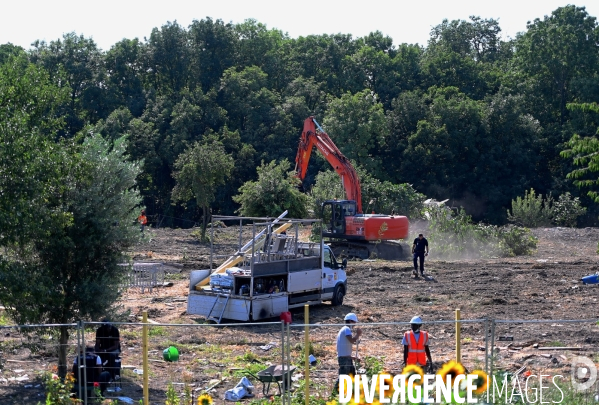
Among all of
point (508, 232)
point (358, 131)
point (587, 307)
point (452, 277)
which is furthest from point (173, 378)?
point (358, 131)

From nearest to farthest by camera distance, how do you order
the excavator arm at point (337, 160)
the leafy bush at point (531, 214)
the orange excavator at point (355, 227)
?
the orange excavator at point (355, 227), the excavator arm at point (337, 160), the leafy bush at point (531, 214)

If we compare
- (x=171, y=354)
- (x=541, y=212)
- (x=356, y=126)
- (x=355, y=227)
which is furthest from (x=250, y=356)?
(x=356, y=126)

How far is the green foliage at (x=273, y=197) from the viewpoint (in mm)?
37812

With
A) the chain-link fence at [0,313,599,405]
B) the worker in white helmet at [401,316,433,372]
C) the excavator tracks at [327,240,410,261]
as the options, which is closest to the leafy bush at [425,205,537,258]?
the excavator tracks at [327,240,410,261]

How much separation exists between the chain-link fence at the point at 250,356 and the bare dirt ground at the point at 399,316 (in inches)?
1.6

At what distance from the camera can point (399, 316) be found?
67.9ft

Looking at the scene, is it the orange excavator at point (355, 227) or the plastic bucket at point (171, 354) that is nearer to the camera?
the plastic bucket at point (171, 354)

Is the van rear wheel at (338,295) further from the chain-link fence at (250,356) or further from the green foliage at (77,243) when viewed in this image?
the green foliage at (77,243)

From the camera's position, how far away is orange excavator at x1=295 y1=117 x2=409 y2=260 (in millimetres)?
32781

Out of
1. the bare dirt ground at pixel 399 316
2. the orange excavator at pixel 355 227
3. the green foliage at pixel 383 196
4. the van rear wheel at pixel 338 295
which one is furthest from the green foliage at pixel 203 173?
the van rear wheel at pixel 338 295

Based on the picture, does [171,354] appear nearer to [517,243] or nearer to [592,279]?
[592,279]

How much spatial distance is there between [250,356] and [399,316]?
20.8 feet

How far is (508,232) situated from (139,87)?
113ft

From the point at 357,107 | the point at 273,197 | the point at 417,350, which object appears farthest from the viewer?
the point at 357,107
